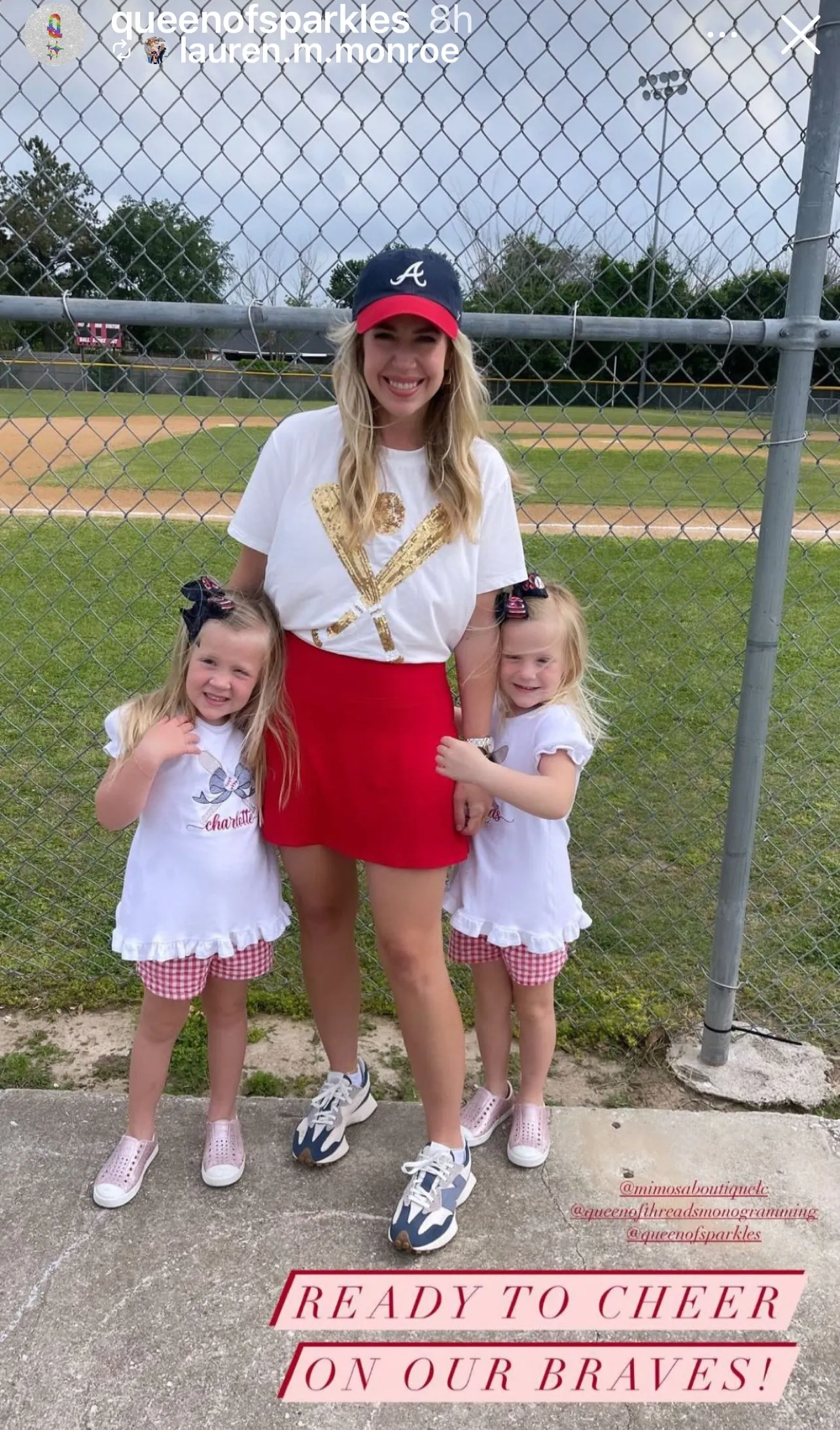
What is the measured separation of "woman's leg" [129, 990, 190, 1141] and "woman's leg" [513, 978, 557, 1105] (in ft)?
2.37

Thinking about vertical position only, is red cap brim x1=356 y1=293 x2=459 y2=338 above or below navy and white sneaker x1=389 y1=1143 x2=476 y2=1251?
above

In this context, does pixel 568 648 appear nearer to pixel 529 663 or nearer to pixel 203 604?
pixel 529 663

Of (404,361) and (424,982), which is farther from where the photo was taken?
(424,982)

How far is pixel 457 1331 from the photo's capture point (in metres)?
1.84

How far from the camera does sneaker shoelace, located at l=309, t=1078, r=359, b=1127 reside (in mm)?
2227

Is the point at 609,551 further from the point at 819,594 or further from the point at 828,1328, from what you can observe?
the point at 828,1328

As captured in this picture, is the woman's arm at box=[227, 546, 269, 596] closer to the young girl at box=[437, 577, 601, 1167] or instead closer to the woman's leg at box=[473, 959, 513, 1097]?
the young girl at box=[437, 577, 601, 1167]

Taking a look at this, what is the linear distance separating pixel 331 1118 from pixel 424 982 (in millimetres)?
470

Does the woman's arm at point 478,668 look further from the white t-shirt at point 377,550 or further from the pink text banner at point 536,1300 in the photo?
the pink text banner at point 536,1300

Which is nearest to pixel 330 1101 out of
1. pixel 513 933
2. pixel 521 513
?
pixel 513 933

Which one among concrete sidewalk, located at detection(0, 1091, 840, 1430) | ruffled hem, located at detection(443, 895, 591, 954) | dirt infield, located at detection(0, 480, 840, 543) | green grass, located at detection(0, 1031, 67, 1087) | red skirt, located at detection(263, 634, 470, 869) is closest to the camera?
concrete sidewalk, located at detection(0, 1091, 840, 1430)

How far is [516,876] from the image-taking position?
83.4 inches

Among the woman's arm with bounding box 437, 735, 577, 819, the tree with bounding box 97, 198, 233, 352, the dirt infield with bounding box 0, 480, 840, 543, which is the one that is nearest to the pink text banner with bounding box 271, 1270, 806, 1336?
the woman's arm with bounding box 437, 735, 577, 819

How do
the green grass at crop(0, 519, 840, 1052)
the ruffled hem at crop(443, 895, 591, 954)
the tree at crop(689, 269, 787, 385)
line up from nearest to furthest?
the ruffled hem at crop(443, 895, 591, 954), the tree at crop(689, 269, 787, 385), the green grass at crop(0, 519, 840, 1052)
